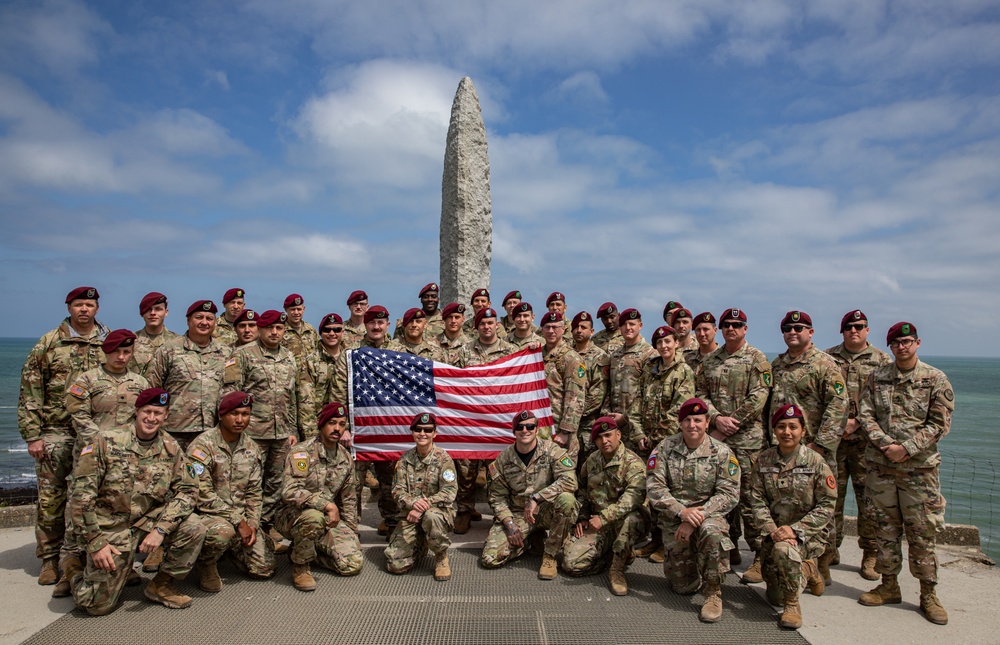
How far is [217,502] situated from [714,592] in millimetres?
3830

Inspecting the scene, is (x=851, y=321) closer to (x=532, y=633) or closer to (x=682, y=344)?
(x=682, y=344)

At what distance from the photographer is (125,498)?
480 centimetres

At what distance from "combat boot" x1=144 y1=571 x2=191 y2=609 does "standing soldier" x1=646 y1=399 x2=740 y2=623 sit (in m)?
3.59

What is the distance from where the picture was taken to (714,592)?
4777 mm

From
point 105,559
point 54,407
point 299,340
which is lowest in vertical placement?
point 105,559

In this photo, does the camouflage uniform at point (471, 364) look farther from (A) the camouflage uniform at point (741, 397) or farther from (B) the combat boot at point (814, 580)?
(B) the combat boot at point (814, 580)

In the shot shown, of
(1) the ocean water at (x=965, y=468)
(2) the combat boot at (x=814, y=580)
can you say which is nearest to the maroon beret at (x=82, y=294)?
(2) the combat boot at (x=814, y=580)

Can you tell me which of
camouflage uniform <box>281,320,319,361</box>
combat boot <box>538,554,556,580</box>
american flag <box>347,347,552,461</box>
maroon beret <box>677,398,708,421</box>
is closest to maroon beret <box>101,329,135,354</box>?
american flag <box>347,347,552,461</box>

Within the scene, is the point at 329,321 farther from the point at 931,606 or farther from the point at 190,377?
the point at 931,606

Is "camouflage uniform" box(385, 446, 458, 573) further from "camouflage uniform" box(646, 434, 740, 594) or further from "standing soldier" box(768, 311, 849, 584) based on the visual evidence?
"standing soldier" box(768, 311, 849, 584)

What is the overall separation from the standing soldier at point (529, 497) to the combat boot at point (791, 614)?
169cm

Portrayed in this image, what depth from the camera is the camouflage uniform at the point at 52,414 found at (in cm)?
532

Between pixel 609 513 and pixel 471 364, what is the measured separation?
2.20 metres

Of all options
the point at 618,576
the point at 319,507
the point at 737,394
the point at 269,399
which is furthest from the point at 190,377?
the point at 737,394
